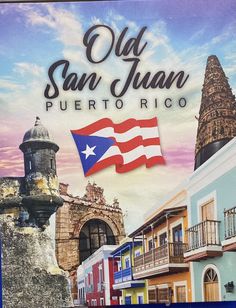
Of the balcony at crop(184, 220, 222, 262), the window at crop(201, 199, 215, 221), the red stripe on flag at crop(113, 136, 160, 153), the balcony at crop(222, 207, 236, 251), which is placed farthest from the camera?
the red stripe on flag at crop(113, 136, 160, 153)

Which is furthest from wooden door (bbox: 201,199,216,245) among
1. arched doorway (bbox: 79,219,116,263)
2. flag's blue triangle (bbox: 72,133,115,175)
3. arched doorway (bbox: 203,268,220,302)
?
flag's blue triangle (bbox: 72,133,115,175)

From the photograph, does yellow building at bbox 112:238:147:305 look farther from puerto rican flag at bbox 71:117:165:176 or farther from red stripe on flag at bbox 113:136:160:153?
red stripe on flag at bbox 113:136:160:153

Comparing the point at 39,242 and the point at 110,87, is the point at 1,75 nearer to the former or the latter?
the point at 110,87

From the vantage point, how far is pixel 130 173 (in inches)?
227

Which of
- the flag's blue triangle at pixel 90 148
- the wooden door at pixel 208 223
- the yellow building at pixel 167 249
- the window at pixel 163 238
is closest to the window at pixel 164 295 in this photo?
the yellow building at pixel 167 249

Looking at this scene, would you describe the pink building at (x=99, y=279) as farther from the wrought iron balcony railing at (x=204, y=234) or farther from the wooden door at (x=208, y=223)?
the wooden door at (x=208, y=223)

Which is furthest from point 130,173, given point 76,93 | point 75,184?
point 76,93

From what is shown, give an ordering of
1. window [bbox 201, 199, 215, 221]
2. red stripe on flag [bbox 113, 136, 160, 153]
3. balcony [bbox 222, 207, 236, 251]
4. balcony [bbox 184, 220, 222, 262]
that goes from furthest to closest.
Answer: red stripe on flag [bbox 113, 136, 160, 153] < window [bbox 201, 199, 215, 221] < balcony [bbox 184, 220, 222, 262] < balcony [bbox 222, 207, 236, 251]

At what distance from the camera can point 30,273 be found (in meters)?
5.71

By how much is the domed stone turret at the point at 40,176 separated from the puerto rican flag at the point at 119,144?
0.26 metres

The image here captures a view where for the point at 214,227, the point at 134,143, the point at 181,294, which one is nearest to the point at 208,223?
the point at 214,227

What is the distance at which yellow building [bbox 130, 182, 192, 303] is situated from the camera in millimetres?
5734

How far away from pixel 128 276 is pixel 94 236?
0.48m

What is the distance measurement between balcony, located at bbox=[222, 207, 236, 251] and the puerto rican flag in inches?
28.8
